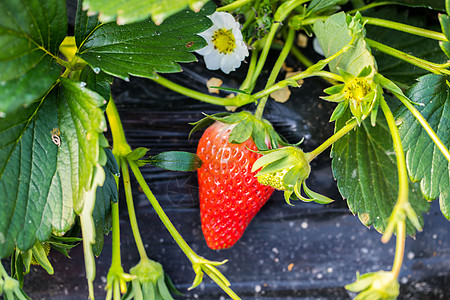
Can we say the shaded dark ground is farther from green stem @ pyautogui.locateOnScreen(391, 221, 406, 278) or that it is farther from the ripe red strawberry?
green stem @ pyautogui.locateOnScreen(391, 221, 406, 278)

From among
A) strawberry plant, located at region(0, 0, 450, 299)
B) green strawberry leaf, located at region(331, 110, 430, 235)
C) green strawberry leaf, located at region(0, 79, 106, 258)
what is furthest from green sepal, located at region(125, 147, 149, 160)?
green strawberry leaf, located at region(331, 110, 430, 235)

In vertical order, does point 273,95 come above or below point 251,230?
above

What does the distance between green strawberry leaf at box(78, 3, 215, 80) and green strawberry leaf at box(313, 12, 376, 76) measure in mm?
163

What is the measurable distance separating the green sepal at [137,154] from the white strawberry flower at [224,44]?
0.14 metres

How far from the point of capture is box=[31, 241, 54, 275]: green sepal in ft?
1.72

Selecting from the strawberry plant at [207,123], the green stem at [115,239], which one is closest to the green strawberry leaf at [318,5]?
the strawberry plant at [207,123]

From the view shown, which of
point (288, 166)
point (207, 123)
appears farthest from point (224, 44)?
point (288, 166)

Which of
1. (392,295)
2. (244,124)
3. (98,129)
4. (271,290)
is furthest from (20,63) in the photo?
(271,290)

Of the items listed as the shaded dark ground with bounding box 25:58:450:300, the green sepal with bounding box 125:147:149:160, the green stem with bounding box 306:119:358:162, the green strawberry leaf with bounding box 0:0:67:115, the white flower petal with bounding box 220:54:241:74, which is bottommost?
the shaded dark ground with bounding box 25:58:450:300

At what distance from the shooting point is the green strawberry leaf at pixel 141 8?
36cm

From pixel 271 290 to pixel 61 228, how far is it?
0.41 m

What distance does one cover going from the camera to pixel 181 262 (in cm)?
74

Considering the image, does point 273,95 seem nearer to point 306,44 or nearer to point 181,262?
point 306,44

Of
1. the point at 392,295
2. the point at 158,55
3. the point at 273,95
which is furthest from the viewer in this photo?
the point at 273,95
